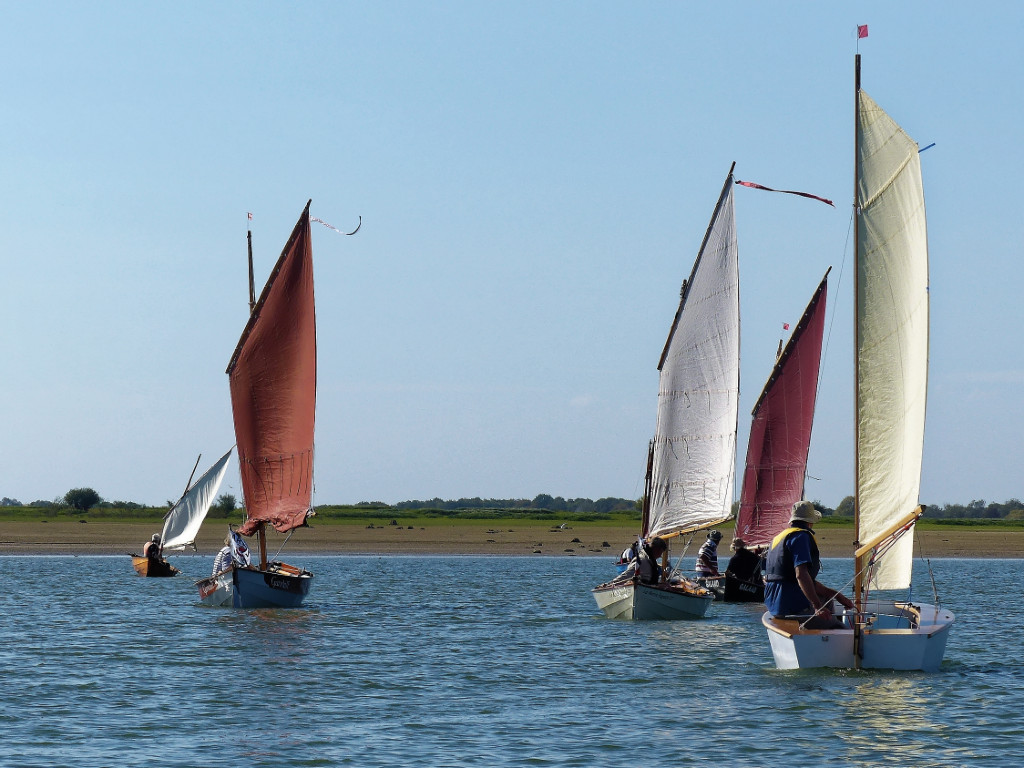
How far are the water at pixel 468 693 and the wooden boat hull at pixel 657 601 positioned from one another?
0.96 meters

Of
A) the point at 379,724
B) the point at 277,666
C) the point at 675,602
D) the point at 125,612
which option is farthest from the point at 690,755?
the point at 125,612

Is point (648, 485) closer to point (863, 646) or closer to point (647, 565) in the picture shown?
point (647, 565)

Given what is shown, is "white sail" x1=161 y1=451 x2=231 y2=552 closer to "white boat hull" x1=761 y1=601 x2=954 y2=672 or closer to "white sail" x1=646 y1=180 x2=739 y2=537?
"white sail" x1=646 y1=180 x2=739 y2=537

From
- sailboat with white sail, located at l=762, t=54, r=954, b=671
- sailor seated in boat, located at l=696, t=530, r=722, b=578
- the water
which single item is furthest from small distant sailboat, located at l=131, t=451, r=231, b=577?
sailboat with white sail, located at l=762, t=54, r=954, b=671

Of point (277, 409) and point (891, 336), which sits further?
point (277, 409)

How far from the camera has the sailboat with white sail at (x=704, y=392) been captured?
120ft

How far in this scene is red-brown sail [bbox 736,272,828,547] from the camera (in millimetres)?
45406

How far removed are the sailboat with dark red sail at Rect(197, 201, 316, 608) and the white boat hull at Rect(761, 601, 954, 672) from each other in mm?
19613

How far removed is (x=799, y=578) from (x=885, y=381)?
342cm

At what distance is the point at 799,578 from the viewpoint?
20.9 m

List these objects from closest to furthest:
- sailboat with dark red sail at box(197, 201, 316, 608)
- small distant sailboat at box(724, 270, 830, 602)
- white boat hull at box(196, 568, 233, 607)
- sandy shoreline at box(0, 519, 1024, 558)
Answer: sailboat with dark red sail at box(197, 201, 316, 608)
white boat hull at box(196, 568, 233, 607)
small distant sailboat at box(724, 270, 830, 602)
sandy shoreline at box(0, 519, 1024, 558)

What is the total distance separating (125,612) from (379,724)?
75.2ft

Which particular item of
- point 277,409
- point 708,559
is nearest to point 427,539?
point 708,559

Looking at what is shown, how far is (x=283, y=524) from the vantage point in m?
38.4
